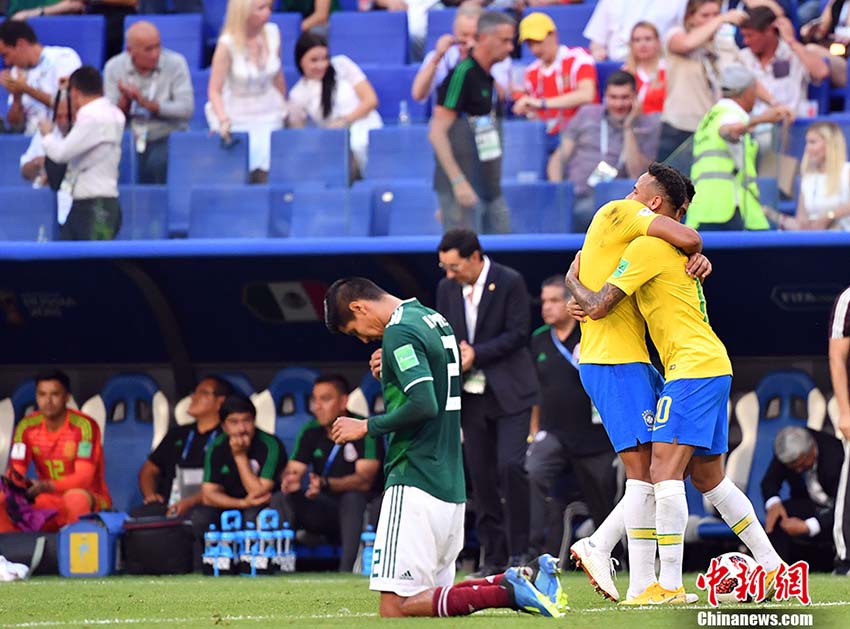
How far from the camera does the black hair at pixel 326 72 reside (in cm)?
1243

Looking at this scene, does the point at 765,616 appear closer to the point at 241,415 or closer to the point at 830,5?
the point at 241,415

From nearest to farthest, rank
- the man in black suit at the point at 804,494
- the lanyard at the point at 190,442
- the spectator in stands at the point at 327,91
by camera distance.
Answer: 1. the man in black suit at the point at 804,494
2. the lanyard at the point at 190,442
3. the spectator in stands at the point at 327,91

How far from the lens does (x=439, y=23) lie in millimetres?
14406

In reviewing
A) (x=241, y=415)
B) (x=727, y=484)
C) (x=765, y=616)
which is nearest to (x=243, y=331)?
(x=241, y=415)

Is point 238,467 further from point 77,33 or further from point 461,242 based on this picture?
point 77,33

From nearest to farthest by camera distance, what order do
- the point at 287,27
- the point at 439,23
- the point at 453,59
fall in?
the point at 453,59 < the point at 439,23 < the point at 287,27

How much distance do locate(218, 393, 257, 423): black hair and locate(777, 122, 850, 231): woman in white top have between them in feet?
12.5

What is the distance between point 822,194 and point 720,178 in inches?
25.9

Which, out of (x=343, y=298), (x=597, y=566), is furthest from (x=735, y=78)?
(x=343, y=298)

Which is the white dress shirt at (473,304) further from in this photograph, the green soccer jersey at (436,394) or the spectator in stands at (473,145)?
the green soccer jersey at (436,394)

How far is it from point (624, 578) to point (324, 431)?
2.70 m

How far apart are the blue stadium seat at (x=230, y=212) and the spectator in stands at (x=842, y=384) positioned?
12.8 feet

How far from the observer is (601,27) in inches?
537

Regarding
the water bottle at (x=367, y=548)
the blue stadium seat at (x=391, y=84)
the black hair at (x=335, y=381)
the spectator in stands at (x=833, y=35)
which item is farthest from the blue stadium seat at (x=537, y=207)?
the spectator in stands at (x=833, y=35)
